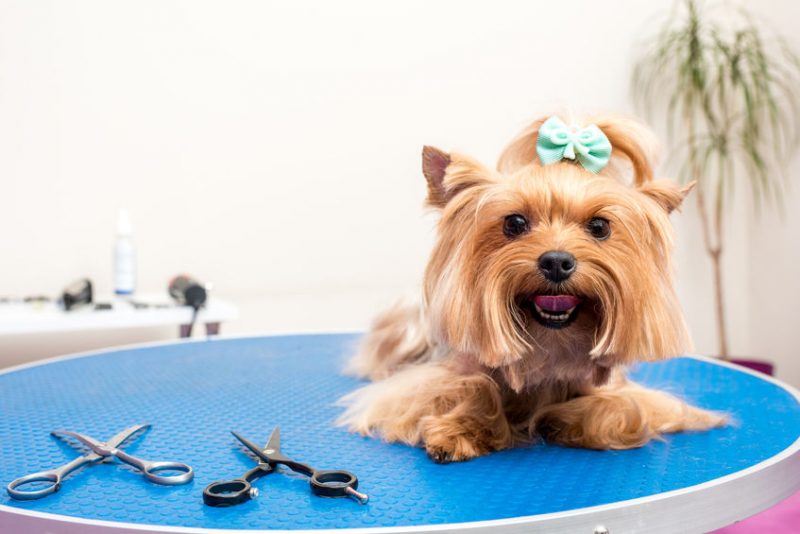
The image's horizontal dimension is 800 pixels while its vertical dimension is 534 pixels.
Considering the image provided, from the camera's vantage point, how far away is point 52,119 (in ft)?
7.55

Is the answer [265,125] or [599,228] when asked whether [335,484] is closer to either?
[599,228]

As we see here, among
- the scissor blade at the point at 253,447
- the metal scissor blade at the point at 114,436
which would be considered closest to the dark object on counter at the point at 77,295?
the metal scissor blade at the point at 114,436

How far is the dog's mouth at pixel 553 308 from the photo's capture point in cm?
97

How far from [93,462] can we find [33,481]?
0.27ft

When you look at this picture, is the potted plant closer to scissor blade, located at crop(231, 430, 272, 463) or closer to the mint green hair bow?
the mint green hair bow

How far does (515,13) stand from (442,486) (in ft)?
8.06

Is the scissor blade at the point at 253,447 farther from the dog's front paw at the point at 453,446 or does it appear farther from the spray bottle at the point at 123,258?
the spray bottle at the point at 123,258

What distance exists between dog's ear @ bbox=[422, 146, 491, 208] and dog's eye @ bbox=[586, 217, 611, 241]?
15 centimetres

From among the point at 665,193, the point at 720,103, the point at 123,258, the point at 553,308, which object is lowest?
the point at 123,258

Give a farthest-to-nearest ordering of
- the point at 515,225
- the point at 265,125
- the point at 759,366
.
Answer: the point at 759,366
the point at 265,125
the point at 515,225

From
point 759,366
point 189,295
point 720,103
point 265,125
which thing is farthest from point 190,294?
Answer: point 720,103

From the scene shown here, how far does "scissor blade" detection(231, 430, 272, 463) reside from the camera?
993mm

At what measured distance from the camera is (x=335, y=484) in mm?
906

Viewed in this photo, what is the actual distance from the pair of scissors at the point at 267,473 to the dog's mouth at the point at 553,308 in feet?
0.99
